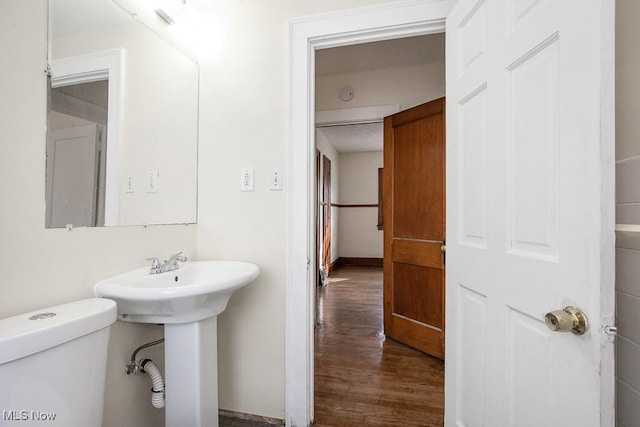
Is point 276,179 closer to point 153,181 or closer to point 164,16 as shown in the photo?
point 153,181

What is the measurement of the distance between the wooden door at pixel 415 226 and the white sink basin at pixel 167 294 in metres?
1.53

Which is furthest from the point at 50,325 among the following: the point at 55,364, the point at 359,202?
the point at 359,202

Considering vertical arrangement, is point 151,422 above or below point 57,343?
below

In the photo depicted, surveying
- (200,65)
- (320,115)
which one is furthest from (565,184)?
(320,115)

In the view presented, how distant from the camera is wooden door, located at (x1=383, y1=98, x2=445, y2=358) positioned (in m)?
2.26

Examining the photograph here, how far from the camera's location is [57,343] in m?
0.78

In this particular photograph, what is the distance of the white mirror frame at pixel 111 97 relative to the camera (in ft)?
3.64

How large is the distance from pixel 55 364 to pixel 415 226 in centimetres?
223

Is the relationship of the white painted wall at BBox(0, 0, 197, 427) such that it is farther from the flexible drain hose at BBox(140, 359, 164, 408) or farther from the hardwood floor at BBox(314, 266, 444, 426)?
the hardwood floor at BBox(314, 266, 444, 426)

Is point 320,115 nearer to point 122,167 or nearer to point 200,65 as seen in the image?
point 200,65

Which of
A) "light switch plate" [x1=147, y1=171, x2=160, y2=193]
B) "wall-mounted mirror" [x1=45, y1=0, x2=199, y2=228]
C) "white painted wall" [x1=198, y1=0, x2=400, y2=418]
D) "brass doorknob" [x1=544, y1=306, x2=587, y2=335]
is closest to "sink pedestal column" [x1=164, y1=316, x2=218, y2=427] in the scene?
"white painted wall" [x1=198, y1=0, x2=400, y2=418]

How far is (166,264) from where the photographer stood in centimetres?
132

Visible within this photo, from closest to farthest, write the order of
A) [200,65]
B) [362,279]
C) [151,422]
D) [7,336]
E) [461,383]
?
[7,336]
[461,383]
[151,422]
[200,65]
[362,279]

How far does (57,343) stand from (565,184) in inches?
53.0
